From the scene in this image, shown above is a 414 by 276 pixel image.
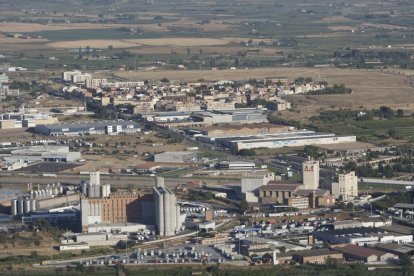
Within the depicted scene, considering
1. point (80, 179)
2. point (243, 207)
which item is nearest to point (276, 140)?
point (80, 179)

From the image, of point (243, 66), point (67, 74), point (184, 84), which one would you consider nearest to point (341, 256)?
point (184, 84)

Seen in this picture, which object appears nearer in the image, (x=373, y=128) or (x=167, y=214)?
(x=167, y=214)

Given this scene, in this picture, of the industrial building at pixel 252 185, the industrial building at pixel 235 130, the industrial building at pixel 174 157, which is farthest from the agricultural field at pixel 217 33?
the industrial building at pixel 252 185

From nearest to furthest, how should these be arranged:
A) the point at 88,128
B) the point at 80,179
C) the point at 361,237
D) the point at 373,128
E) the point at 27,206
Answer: the point at 361,237 < the point at 27,206 < the point at 80,179 < the point at 373,128 < the point at 88,128

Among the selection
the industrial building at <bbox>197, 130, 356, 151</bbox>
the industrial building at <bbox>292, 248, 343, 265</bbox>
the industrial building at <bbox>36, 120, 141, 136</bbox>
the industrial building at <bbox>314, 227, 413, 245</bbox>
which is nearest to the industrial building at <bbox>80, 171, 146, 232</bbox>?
the industrial building at <bbox>314, 227, 413, 245</bbox>

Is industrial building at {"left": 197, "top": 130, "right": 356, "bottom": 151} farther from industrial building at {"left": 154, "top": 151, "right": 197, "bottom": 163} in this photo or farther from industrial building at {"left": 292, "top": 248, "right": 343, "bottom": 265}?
industrial building at {"left": 292, "top": 248, "right": 343, "bottom": 265}

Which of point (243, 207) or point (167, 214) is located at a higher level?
point (167, 214)

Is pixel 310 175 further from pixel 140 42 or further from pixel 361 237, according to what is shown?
pixel 140 42

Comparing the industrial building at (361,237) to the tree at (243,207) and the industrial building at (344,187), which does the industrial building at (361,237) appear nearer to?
the tree at (243,207)

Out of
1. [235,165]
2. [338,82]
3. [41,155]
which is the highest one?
[235,165]
